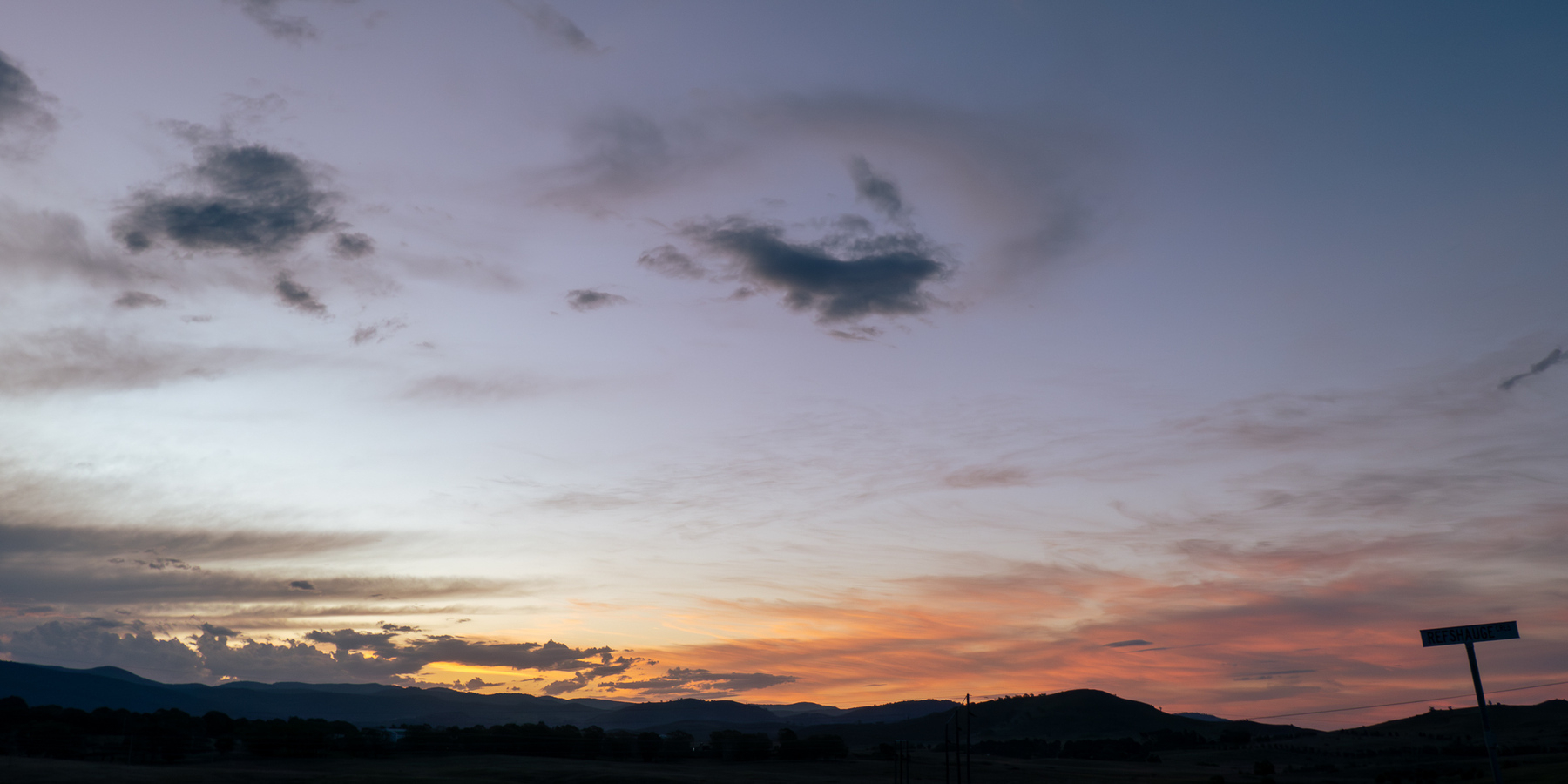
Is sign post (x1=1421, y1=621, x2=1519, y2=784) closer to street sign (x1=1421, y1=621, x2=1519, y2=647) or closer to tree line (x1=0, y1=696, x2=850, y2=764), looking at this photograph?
street sign (x1=1421, y1=621, x2=1519, y2=647)

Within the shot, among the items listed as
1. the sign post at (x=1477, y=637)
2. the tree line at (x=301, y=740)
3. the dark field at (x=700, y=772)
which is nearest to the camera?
the sign post at (x=1477, y=637)

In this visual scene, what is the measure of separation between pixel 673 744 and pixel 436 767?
3043 cm

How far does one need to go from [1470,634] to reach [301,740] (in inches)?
2956

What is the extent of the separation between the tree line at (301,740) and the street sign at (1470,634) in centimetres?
6644

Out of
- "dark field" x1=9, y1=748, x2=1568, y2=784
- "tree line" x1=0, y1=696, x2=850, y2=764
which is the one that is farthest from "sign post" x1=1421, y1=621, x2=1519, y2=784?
"tree line" x1=0, y1=696, x2=850, y2=764

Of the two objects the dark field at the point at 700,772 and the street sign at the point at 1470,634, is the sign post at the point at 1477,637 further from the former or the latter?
the dark field at the point at 700,772

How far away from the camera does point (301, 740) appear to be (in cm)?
7612

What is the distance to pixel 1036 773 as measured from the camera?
319ft

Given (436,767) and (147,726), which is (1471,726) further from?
(147,726)

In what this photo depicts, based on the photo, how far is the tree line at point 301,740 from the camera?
6775cm

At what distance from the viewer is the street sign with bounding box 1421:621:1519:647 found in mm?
43156

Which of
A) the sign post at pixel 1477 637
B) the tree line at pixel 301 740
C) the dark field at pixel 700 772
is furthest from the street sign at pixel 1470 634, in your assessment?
the tree line at pixel 301 740

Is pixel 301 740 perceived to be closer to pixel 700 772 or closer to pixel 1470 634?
pixel 700 772

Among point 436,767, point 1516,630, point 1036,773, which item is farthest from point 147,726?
point 1516,630
